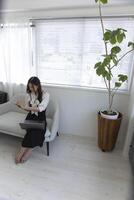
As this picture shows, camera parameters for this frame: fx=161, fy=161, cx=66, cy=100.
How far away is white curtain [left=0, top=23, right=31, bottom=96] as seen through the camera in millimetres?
2725

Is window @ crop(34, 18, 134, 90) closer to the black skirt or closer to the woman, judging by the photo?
the woman

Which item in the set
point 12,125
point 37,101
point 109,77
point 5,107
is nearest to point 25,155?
point 12,125

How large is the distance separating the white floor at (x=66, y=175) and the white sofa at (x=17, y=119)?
29cm

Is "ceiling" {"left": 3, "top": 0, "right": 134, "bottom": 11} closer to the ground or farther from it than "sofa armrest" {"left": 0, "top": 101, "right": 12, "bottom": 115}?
farther from it

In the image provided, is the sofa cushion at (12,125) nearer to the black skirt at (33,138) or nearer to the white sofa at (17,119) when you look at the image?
the white sofa at (17,119)

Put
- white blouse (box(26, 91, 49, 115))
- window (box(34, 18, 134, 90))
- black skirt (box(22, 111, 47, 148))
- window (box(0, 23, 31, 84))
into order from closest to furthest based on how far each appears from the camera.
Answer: black skirt (box(22, 111, 47, 148)) < white blouse (box(26, 91, 49, 115)) < window (box(34, 18, 134, 90)) < window (box(0, 23, 31, 84))

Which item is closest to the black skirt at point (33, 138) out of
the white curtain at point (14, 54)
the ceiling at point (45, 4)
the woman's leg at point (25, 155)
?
the woman's leg at point (25, 155)

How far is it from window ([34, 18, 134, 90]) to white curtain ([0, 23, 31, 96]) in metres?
0.19

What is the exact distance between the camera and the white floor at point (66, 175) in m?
1.69

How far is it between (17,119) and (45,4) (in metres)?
1.84

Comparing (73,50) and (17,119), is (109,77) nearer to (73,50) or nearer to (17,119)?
(73,50)

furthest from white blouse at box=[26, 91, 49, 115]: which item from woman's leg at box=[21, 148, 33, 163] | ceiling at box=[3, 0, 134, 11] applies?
ceiling at box=[3, 0, 134, 11]

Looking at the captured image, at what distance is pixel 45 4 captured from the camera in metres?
2.49

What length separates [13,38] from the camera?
2.77m
